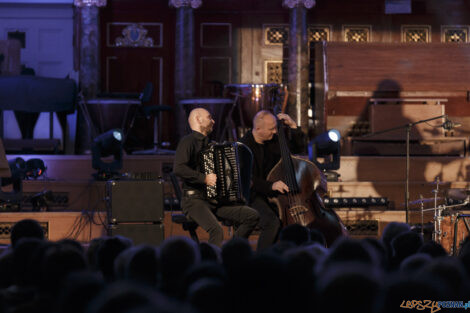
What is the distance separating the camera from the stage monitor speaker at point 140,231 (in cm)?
533

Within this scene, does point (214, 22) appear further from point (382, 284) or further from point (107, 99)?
point (382, 284)

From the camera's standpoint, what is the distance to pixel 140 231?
537 cm

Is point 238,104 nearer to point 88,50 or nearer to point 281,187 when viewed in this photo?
point 88,50

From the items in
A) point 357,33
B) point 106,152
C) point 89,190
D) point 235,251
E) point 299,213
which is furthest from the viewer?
point 357,33

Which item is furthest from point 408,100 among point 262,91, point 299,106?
point 262,91

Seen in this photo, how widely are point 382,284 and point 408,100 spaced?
8727 mm

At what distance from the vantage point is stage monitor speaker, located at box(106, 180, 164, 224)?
211 inches

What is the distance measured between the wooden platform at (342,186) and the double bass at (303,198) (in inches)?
64.5

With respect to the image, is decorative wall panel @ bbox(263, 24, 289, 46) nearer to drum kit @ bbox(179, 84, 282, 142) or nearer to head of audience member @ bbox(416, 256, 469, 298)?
drum kit @ bbox(179, 84, 282, 142)

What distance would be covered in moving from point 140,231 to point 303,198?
1.42 metres

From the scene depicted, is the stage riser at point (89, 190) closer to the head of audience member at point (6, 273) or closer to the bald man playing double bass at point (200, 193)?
the bald man playing double bass at point (200, 193)

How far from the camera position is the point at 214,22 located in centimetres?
1030

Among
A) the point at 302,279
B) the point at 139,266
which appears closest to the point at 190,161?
the point at 139,266

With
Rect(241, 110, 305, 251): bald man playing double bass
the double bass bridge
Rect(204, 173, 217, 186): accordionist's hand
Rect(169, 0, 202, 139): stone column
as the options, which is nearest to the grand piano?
Rect(169, 0, 202, 139): stone column
